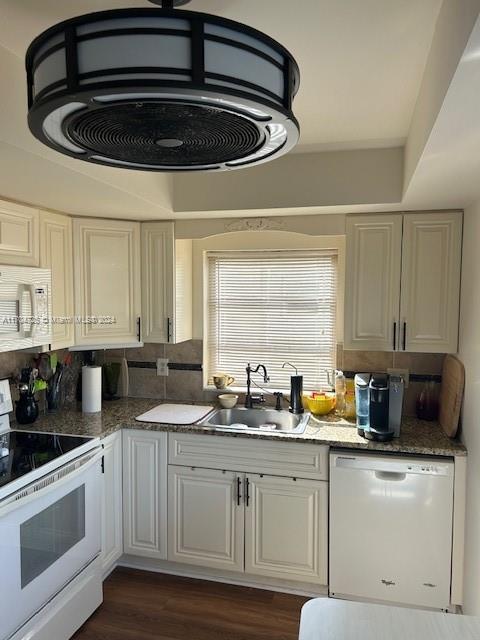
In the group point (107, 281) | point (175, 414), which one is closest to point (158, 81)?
point (107, 281)

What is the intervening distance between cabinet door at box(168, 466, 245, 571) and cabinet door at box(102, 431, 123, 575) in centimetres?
30

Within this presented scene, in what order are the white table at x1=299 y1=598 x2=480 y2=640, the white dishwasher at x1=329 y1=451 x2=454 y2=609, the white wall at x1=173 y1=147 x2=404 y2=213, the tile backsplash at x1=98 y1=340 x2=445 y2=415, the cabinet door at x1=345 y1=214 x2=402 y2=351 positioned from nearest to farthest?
the white table at x1=299 y1=598 x2=480 y2=640
the white dishwasher at x1=329 y1=451 x2=454 y2=609
the white wall at x1=173 y1=147 x2=404 y2=213
the cabinet door at x1=345 y1=214 x2=402 y2=351
the tile backsplash at x1=98 y1=340 x2=445 y2=415

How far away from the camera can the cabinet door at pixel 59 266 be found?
8.52 feet

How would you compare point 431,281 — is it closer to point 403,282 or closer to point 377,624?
point 403,282

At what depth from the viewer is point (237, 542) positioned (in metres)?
2.69

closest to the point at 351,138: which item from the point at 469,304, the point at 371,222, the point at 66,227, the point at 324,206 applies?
the point at 324,206

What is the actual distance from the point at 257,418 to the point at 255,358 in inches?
18.1

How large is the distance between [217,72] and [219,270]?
Result: 256 cm

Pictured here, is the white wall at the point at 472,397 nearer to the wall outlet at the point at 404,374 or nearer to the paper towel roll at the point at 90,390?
the wall outlet at the point at 404,374

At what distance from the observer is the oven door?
1.88m

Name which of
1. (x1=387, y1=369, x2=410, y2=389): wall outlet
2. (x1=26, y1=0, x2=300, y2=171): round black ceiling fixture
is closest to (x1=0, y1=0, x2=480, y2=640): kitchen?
(x1=387, y1=369, x2=410, y2=389): wall outlet

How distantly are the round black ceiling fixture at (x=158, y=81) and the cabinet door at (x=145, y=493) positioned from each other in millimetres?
2062

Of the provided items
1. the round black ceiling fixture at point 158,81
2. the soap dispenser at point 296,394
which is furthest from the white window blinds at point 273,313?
the round black ceiling fixture at point 158,81

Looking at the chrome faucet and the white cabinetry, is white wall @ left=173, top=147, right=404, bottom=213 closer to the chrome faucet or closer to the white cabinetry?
the chrome faucet
